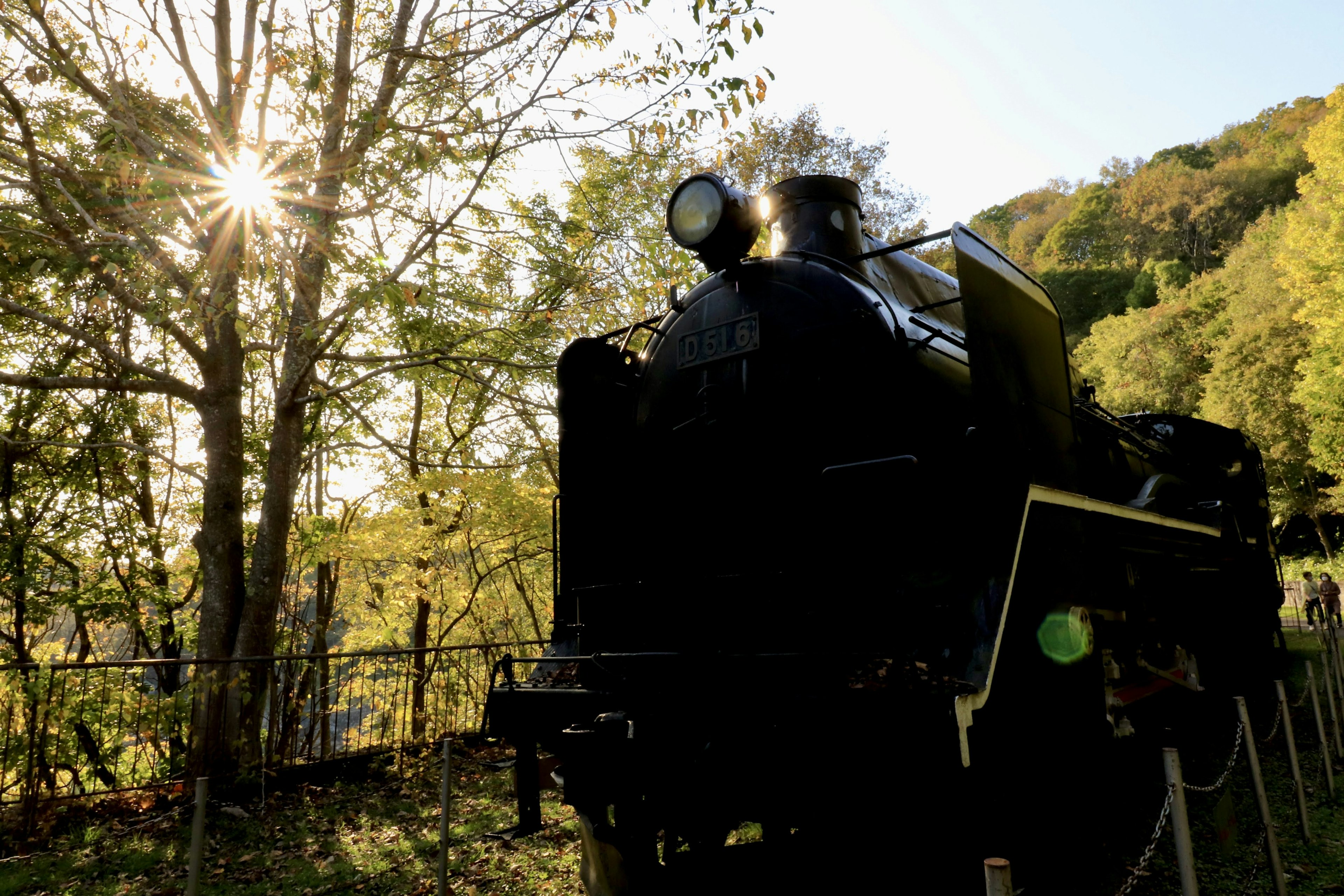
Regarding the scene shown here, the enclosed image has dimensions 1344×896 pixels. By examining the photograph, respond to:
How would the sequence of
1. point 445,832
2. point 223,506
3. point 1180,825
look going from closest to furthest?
1. point 1180,825
2. point 445,832
3. point 223,506

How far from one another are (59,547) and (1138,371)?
38547mm

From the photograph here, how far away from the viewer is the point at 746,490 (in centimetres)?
361

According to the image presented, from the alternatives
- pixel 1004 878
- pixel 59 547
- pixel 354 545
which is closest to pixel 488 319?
pixel 354 545

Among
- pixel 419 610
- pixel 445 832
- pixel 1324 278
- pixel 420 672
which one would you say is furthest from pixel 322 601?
pixel 1324 278

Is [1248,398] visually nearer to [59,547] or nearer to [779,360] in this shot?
[779,360]

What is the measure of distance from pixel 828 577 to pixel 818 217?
6.46 feet

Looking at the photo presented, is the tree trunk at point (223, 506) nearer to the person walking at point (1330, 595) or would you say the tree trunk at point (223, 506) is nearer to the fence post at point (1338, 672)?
the fence post at point (1338, 672)

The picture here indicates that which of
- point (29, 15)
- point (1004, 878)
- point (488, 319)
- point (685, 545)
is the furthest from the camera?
point (488, 319)

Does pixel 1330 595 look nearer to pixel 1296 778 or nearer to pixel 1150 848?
pixel 1296 778

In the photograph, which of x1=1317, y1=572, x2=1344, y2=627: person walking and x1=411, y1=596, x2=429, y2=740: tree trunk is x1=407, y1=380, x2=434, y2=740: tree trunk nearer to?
x1=411, y1=596, x2=429, y2=740: tree trunk

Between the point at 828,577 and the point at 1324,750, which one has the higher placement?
the point at 828,577

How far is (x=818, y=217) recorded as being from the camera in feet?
13.5

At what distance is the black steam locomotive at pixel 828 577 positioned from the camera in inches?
108

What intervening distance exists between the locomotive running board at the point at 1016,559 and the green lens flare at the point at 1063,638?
1.16 feet
